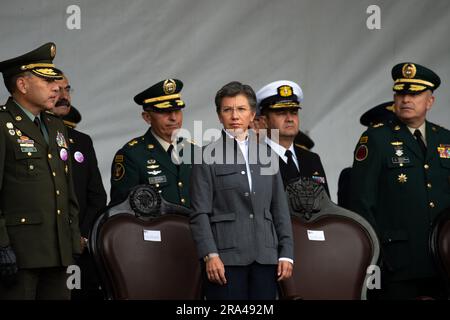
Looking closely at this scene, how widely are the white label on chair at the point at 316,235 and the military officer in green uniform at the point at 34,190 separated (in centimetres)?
88

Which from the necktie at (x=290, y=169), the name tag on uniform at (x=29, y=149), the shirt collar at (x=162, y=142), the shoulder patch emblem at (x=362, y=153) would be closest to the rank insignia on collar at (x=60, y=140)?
the name tag on uniform at (x=29, y=149)

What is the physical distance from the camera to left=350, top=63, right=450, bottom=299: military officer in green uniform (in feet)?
14.8

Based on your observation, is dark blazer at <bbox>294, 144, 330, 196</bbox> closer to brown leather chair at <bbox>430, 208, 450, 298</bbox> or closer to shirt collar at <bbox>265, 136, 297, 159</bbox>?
shirt collar at <bbox>265, 136, 297, 159</bbox>

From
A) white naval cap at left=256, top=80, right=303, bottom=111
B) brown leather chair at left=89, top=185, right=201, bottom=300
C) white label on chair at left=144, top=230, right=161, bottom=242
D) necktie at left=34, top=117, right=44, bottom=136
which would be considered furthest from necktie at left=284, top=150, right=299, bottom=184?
necktie at left=34, top=117, right=44, bottom=136

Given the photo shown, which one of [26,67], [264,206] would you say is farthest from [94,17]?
[264,206]

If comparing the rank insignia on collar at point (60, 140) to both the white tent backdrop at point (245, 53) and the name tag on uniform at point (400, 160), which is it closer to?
the name tag on uniform at point (400, 160)

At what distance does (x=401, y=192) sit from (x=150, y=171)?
3.57ft

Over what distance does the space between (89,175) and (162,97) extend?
51cm

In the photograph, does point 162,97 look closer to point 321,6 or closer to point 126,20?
point 126,20

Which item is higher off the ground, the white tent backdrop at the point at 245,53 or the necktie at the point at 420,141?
the white tent backdrop at the point at 245,53

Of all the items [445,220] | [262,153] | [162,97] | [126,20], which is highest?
[126,20]

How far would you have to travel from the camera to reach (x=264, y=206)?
3887mm

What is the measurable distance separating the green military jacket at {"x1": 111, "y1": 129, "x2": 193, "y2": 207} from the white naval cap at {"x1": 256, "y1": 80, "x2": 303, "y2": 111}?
1.54ft

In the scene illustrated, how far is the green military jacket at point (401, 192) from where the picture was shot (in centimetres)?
450
